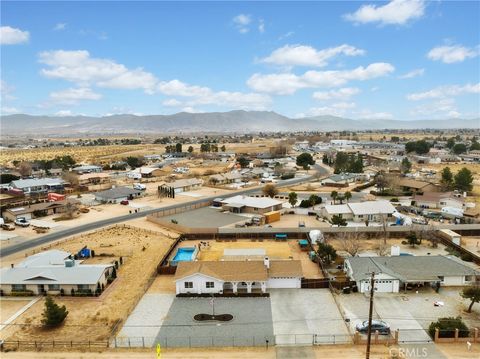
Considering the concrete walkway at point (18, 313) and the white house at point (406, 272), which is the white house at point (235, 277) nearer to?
the white house at point (406, 272)

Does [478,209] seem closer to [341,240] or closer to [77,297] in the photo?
[341,240]

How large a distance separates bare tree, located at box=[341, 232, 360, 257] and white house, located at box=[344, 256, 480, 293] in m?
3.53

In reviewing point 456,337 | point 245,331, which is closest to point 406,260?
point 456,337

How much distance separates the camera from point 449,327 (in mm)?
25438

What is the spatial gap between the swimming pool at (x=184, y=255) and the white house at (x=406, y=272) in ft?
51.1

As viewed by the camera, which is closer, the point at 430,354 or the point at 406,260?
the point at 430,354

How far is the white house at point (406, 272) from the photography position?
107ft

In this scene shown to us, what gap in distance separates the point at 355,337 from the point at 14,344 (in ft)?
71.9

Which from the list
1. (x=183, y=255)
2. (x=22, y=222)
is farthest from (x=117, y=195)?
(x=183, y=255)

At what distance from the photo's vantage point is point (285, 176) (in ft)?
316

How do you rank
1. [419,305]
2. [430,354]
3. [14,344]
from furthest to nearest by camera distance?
[419,305], [14,344], [430,354]

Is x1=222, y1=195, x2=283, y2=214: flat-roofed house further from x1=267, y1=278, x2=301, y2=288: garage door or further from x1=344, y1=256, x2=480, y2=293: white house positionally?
x1=267, y1=278, x2=301, y2=288: garage door

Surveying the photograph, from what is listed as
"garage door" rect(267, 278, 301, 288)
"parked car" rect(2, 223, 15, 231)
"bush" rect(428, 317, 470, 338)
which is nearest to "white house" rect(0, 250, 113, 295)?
"garage door" rect(267, 278, 301, 288)

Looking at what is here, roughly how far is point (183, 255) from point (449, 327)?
25449 millimetres
